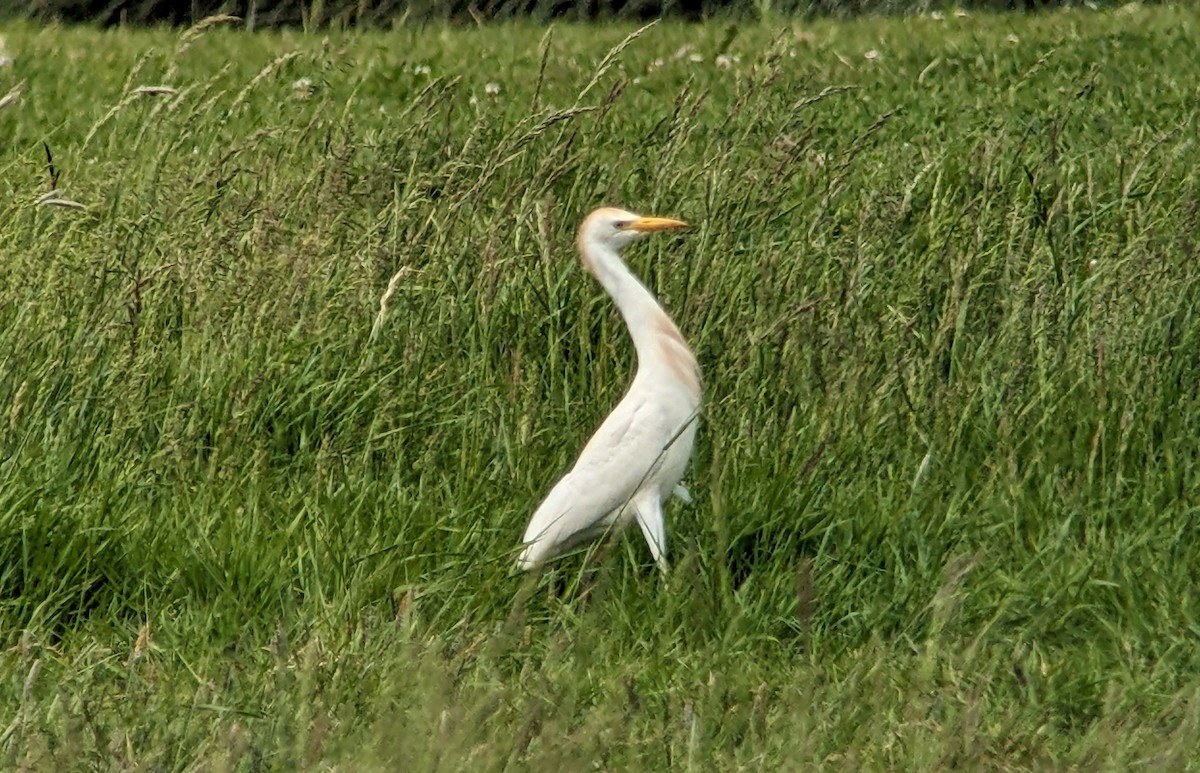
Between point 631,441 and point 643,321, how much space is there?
1.05 ft

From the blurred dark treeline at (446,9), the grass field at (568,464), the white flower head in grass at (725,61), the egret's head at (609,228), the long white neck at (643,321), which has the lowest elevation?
the blurred dark treeline at (446,9)

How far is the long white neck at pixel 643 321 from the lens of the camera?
12.9 feet

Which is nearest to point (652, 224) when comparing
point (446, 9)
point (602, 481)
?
point (602, 481)

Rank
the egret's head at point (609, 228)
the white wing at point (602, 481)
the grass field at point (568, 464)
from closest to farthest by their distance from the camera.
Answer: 1. the grass field at point (568, 464)
2. the white wing at point (602, 481)
3. the egret's head at point (609, 228)

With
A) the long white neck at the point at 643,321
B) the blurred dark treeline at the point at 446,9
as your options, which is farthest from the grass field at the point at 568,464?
the blurred dark treeline at the point at 446,9

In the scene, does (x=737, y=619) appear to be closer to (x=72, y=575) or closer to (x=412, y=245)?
(x=72, y=575)

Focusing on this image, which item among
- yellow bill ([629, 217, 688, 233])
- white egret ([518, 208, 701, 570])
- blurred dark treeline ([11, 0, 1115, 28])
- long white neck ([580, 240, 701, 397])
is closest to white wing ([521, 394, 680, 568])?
white egret ([518, 208, 701, 570])

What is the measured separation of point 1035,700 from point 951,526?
655 mm

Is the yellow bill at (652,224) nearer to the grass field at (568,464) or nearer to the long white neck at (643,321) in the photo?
the long white neck at (643,321)

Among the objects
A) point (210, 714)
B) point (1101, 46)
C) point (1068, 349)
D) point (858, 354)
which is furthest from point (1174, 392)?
point (1101, 46)

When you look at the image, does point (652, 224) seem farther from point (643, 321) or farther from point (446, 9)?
point (446, 9)

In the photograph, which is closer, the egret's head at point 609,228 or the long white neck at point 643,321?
the long white neck at point 643,321

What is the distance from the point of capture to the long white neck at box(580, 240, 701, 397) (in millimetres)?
3926

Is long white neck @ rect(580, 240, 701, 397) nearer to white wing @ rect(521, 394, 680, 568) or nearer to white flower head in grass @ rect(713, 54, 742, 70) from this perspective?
white wing @ rect(521, 394, 680, 568)
